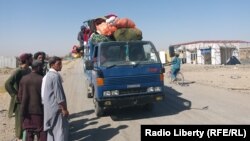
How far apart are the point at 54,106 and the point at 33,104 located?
0.57 m

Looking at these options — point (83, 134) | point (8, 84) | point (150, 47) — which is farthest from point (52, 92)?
point (150, 47)

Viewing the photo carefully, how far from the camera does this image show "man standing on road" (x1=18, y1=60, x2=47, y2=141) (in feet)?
19.3

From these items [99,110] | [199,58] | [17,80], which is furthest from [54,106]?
[199,58]

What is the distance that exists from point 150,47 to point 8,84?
474 centimetres

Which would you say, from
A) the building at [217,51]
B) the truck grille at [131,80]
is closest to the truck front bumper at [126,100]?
the truck grille at [131,80]

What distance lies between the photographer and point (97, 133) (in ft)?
27.4

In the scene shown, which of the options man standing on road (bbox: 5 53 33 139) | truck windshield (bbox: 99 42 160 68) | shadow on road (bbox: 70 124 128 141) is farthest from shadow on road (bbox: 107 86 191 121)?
man standing on road (bbox: 5 53 33 139)

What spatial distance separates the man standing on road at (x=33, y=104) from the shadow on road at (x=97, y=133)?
6.80ft

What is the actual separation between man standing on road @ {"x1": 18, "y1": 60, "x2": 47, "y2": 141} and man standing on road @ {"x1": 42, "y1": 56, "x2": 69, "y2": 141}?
32 centimetres

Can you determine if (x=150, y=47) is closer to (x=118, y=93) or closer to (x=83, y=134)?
(x=118, y=93)

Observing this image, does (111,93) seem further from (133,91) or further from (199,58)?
(199,58)

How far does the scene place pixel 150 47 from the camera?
10266 millimetres

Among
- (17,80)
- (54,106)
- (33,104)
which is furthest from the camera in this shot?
(17,80)

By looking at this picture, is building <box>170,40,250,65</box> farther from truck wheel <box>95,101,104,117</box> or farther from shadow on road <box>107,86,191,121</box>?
truck wheel <box>95,101,104,117</box>
